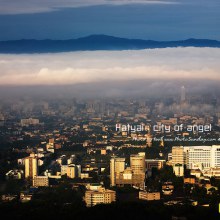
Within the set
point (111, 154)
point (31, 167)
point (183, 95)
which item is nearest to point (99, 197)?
point (31, 167)

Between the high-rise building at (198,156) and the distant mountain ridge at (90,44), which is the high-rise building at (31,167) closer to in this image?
the distant mountain ridge at (90,44)

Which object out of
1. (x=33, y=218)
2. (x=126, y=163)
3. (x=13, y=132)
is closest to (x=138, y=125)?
(x=126, y=163)

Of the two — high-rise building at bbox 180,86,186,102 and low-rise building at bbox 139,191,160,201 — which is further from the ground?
high-rise building at bbox 180,86,186,102

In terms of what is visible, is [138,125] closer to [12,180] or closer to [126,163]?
[126,163]

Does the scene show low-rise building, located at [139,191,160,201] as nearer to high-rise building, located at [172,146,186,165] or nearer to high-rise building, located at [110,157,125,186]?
high-rise building, located at [110,157,125,186]

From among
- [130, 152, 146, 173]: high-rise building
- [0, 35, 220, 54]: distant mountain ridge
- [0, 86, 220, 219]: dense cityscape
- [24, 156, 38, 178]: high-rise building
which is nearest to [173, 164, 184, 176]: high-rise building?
[0, 86, 220, 219]: dense cityscape

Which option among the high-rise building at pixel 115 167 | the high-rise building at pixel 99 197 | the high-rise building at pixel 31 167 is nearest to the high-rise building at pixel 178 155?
the high-rise building at pixel 115 167
